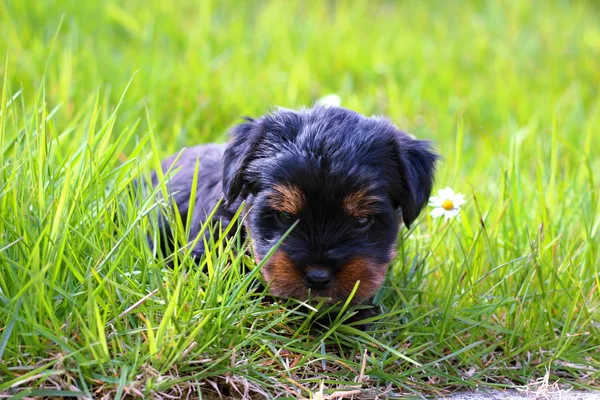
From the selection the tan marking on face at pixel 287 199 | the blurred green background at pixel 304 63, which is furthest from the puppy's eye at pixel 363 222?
the blurred green background at pixel 304 63

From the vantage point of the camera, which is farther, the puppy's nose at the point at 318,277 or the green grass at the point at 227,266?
the puppy's nose at the point at 318,277

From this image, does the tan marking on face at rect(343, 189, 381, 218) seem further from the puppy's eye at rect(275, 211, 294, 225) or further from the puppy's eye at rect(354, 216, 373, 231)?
the puppy's eye at rect(275, 211, 294, 225)

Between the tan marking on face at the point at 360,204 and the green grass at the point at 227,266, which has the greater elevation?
the tan marking on face at the point at 360,204

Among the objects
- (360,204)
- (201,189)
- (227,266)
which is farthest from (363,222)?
(201,189)

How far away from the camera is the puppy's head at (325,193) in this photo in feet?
10.8

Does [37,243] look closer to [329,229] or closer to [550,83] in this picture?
[329,229]

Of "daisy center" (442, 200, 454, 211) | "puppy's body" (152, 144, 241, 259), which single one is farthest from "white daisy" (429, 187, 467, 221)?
"puppy's body" (152, 144, 241, 259)

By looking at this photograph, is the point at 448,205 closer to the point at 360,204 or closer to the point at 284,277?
the point at 360,204

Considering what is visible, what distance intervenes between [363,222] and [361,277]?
285mm

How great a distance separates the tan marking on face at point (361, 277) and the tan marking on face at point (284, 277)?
7.1 inches

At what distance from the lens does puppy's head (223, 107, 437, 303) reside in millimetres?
3301

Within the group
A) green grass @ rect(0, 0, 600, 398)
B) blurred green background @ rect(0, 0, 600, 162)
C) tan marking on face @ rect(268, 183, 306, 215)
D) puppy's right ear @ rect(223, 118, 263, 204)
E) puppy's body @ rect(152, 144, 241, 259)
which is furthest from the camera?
blurred green background @ rect(0, 0, 600, 162)

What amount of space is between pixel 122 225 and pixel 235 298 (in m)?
0.75

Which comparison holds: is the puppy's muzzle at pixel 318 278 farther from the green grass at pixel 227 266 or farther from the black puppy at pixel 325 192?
the green grass at pixel 227 266
